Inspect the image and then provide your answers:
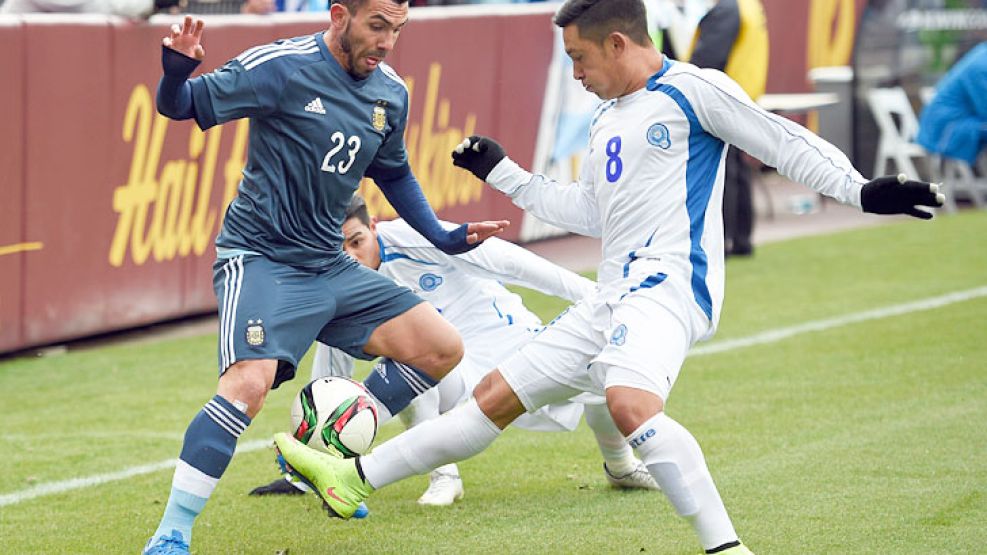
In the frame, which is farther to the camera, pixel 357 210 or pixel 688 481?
pixel 357 210

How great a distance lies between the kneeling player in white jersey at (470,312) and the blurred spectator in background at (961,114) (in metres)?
9.94

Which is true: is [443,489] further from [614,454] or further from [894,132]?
[894,132]

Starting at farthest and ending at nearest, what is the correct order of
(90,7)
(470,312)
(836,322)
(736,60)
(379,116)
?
(736,60), (836,322), (90,7), (470,312), (379,116)

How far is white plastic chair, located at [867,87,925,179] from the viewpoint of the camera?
17.2m

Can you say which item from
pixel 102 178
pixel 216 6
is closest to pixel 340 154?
pixel 102 178

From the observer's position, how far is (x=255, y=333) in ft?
17.2

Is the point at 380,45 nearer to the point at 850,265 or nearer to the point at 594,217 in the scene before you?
the point at 594,217

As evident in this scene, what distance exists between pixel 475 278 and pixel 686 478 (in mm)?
2164

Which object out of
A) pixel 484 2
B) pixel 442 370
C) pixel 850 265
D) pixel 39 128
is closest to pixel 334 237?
pixel 442 370

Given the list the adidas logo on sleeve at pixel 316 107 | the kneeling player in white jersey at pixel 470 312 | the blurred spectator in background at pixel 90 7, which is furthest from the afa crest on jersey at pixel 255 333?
the blurred spectator in background at pixel 90 7

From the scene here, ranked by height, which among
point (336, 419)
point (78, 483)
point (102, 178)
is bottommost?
point (78, 483)

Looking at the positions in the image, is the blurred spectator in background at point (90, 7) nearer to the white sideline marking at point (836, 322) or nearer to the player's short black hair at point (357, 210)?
the player's short black hair at point (357, 210)

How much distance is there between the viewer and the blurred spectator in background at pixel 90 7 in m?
9.48

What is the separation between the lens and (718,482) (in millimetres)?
6293
